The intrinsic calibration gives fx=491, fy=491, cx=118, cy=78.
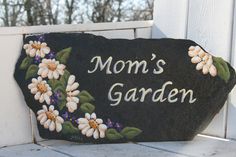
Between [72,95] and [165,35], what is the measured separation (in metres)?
0.54

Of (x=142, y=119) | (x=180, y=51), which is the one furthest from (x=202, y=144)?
(x=180, y=51)

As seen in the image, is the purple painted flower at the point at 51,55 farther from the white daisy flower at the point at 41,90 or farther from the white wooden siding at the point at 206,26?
the white wooden siding at the point at 206,26

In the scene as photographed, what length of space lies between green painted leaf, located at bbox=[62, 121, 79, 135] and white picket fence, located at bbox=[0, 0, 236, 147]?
122 millimetres

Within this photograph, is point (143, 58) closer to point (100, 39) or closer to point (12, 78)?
point (100, 39)

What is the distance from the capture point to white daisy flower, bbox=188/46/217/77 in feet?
5.30

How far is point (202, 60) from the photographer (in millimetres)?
1630

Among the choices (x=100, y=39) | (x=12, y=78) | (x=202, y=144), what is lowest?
(x=202, y=144)

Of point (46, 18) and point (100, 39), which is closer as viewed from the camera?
point (100, 39)

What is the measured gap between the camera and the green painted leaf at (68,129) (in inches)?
63.6

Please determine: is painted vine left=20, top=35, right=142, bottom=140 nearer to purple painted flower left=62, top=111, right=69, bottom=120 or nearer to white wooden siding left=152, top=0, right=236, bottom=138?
purple painted flower left=62, top=111, right=69, bottom=120

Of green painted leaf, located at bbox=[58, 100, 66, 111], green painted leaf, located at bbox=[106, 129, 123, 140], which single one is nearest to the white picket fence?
green painted leaf, located at bbox=[58, 100, 66, 111]

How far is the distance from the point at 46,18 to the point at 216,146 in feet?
5.37

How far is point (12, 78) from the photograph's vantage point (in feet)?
5.38

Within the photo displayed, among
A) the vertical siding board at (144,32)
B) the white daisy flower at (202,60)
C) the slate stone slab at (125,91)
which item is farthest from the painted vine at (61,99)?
the vertical siding board at (144,32)
